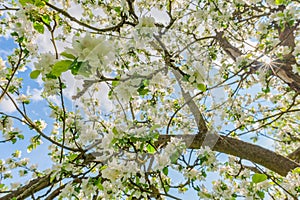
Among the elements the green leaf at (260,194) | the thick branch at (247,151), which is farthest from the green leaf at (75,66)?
the thick branch at (247,151)

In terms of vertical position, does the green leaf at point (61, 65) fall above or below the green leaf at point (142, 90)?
below

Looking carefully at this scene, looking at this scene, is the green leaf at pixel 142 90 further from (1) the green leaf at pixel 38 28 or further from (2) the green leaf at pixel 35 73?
(1) the green leaf at pixel 38 28

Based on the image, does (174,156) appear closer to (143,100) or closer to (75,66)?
(75,66)

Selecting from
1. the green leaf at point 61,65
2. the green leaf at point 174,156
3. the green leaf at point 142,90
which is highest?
the green leaf at point 142,90

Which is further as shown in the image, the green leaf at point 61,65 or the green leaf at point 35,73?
the green leaf at point 35,73

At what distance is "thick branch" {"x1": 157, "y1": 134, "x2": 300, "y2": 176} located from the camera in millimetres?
2336

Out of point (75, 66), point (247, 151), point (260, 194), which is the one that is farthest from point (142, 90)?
point (247, 151)

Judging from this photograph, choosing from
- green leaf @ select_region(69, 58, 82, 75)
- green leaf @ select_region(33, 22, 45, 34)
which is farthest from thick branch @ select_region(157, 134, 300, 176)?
green leaf @ select_region(69, 58, 82, 75)

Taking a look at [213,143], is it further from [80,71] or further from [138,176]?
[80,71]

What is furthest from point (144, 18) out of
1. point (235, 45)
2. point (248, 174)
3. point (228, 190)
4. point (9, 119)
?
point (235, 45)

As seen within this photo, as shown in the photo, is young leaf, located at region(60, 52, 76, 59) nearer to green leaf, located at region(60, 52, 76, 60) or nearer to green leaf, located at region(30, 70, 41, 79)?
green leaf, located at region(60, 52, 76, 60)

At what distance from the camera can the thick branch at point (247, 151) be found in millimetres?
2336

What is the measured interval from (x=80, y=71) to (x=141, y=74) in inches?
16.1

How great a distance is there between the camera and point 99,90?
2605 millimetres
